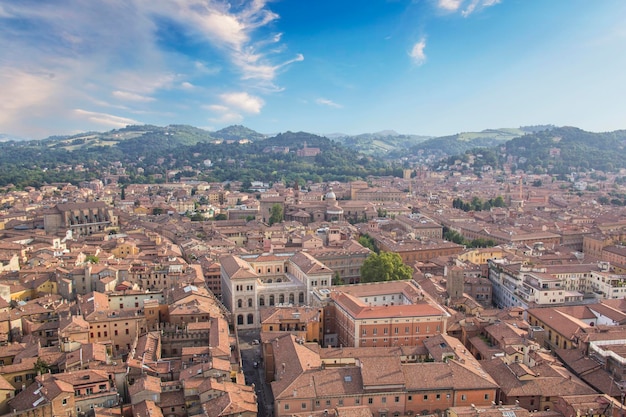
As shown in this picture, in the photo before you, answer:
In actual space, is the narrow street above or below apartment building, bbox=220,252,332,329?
below

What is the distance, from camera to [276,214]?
91562 mm

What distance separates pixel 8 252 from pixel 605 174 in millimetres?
181722

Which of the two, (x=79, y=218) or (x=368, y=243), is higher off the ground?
(x=79, y=218)

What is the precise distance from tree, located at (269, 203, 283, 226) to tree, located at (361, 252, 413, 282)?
138ft

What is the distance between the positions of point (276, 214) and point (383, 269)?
4630cm

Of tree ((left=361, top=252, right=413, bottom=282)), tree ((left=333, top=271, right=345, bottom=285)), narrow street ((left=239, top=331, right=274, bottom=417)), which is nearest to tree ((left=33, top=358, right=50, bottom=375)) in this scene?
narrow street ((left=239, top=331, right=274, bottom=417))

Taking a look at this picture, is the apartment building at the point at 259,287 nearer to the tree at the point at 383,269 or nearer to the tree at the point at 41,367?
the tree at the point at 383,269

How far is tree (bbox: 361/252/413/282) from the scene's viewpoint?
47.4 m

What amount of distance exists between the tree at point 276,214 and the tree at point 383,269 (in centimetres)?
4211

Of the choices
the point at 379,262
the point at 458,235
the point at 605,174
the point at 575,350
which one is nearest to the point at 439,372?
the point at 575,350

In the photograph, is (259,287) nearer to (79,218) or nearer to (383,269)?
(383,269)

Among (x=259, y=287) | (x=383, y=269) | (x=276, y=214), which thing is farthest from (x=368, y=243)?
(x=276, y=214)

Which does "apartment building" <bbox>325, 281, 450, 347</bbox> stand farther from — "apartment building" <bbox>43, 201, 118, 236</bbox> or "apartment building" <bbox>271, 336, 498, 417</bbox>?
"apartment building" <bbox>43, 201, 118, 236</bbox>

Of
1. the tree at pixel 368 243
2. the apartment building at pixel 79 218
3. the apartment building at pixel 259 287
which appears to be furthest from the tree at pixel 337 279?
the apartment building at pixel 79 218
